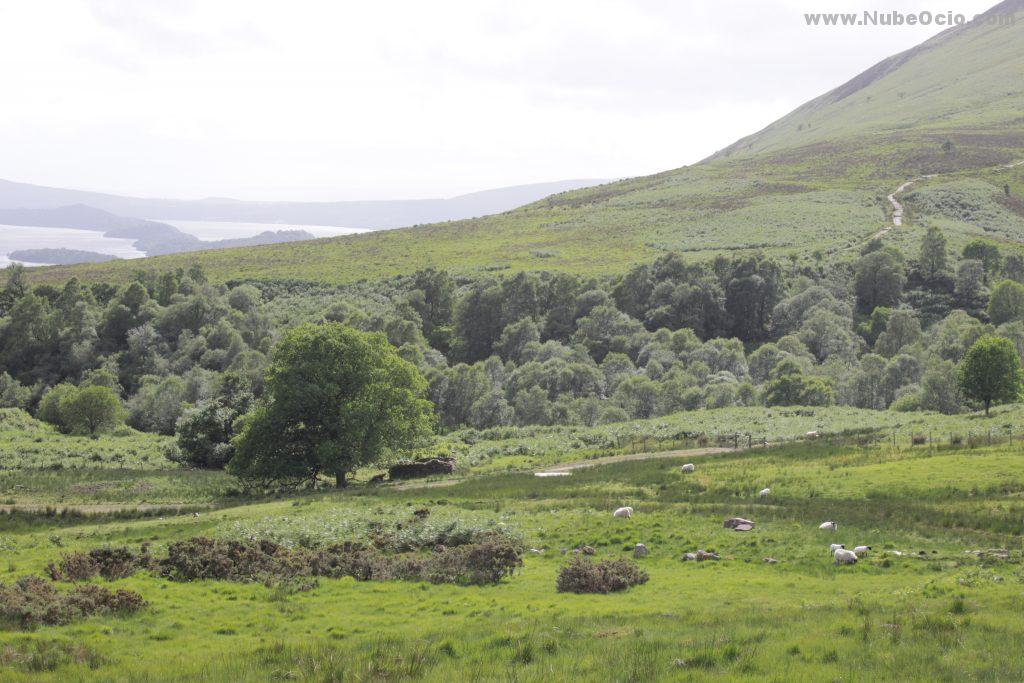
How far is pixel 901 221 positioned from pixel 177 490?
14549cm

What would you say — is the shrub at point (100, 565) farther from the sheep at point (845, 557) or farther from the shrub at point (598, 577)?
the sheep at point (845, 557)

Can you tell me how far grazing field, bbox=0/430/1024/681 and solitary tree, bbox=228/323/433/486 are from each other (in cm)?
918

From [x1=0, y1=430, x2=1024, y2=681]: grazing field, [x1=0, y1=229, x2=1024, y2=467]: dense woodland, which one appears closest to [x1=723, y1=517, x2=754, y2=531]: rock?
[x1=0, y1=430, x2=1024, y2=681]: grazing field

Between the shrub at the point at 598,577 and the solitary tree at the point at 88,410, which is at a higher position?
the shrub at the point at 598,577

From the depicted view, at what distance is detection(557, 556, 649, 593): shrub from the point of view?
63.6 feet

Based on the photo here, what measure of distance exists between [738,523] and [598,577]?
8.17m

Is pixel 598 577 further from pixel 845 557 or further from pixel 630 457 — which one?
pixel 630 457

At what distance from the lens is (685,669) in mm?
12094

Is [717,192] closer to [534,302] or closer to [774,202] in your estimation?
[774,202]

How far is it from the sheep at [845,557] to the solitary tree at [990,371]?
131 ft

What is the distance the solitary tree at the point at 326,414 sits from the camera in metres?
43.9

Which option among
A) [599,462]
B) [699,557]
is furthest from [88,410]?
[699,557]

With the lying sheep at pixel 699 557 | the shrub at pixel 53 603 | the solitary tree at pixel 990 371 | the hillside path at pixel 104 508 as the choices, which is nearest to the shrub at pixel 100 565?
the shrub at pixel 53 603

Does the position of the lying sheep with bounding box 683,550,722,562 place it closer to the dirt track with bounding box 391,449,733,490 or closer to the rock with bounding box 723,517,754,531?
the rock with bounding box 723,517,754,531
